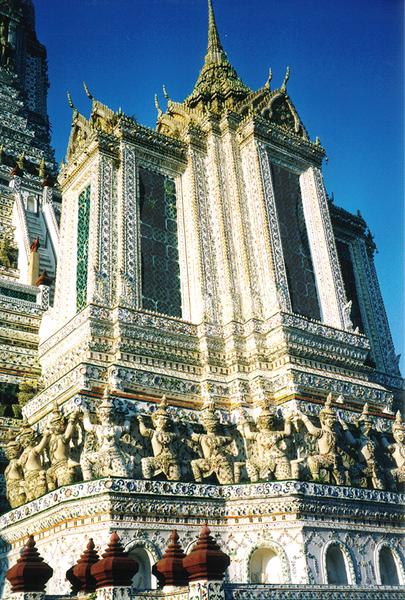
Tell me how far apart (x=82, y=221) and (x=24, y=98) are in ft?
62.8

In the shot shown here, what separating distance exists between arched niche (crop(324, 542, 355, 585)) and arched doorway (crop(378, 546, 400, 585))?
91cm

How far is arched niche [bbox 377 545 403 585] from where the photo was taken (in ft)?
39.0

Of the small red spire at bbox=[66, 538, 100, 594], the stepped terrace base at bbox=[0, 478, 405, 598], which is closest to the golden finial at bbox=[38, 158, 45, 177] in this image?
the stepped terrace base at bbox=[0, 478, 405, 598]

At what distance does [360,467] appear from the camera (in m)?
13.1

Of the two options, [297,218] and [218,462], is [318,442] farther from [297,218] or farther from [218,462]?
[297,218]

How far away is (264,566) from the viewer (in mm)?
11625

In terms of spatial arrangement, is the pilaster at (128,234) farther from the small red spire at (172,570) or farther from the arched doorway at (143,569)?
the small red spire at (172,570)

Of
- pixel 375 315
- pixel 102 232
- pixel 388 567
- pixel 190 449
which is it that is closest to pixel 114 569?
pixel 190 449

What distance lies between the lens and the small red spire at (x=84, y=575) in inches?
318

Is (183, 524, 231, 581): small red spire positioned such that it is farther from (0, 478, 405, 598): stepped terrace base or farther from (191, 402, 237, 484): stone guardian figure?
(191, 402, 237, 484): stone guardian figure

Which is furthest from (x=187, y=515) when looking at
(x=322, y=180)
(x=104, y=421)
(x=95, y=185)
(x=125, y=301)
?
(x=322, y=180)

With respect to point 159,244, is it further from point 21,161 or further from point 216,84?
point 21,161

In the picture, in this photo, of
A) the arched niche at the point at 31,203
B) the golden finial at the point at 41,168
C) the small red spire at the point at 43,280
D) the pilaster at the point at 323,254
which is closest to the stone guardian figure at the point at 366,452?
the pilaster at the point at 323,254

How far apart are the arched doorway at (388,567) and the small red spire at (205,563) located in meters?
5.59
